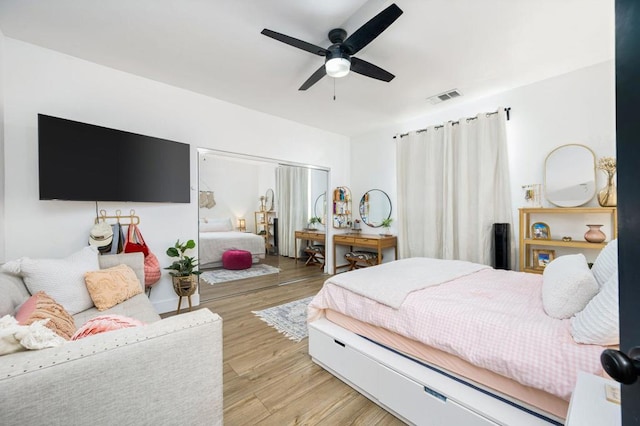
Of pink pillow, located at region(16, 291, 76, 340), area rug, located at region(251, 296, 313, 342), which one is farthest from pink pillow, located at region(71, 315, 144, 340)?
area rug, located at region(251, 296, 313, 342)

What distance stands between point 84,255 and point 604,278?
3.33 meters

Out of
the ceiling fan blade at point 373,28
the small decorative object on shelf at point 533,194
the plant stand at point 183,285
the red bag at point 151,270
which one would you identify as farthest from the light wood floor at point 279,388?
the small decorative object on shelf at point 533,194

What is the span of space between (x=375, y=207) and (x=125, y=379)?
4.27 m

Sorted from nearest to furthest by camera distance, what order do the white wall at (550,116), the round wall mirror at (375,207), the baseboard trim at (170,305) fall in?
1. the white wall at (550,116)
2. the baseboard trim at (170,305)
3. the round wall mirror at (375,207)

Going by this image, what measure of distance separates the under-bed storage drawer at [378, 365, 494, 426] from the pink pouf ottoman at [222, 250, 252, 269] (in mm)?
2996

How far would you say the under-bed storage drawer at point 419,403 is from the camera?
1.18 metres

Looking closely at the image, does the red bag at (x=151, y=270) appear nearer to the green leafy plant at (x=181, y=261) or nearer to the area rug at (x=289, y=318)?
the green leafy plant at (x=181, y=261)

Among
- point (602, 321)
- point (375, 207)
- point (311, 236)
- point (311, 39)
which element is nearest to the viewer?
point (602, 321)

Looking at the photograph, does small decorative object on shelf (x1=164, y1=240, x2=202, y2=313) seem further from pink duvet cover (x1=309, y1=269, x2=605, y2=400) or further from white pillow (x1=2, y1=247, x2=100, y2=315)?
pink duvet cover (x1=309, y1=269, x2=605, y2=400)

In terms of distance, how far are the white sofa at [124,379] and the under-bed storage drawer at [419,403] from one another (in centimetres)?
95

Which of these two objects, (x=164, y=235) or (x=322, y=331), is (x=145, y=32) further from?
(x=322, y=331)

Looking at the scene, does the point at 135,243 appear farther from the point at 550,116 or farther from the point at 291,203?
the point at 550,116

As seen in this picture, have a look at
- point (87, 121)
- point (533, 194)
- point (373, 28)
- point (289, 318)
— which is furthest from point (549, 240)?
point (87, 121)

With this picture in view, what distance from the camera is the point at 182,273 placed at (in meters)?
2.83
